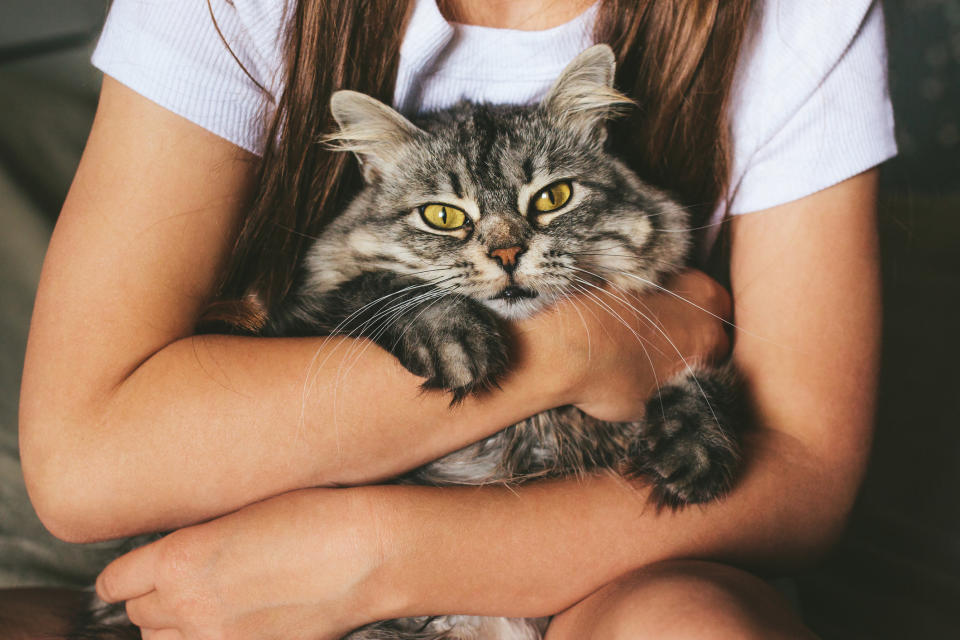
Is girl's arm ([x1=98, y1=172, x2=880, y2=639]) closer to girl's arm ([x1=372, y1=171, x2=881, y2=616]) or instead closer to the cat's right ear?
girl's arm ([x1=372, y1=171, x2=881, y2=616])

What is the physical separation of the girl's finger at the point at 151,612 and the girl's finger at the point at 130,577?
0.01 m

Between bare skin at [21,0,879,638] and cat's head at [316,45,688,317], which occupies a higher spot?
cat's head at [316,45,688,317]

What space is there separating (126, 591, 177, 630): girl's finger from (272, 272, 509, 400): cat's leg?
0.41 meters

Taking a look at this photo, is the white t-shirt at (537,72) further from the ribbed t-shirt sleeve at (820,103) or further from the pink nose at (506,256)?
the pink nose at (506,256)

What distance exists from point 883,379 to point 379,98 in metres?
1.48

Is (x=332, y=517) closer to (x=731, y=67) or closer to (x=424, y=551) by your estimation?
(x=424, y=551)

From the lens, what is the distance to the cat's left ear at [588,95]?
38.8 inches

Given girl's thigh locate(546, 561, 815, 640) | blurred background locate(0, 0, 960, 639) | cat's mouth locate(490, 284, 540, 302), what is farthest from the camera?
blurred background locate(0, 0, 960, 639)

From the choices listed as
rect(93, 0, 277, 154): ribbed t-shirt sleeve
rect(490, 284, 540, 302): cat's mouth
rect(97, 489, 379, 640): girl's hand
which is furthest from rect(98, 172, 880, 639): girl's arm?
rect(93, 0, 277, 154): ribbed t-shirt sleeve

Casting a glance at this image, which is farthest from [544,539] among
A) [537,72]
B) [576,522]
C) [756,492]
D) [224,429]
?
[537,72]

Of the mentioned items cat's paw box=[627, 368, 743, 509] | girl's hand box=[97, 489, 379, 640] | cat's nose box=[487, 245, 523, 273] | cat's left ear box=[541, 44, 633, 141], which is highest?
cat's left ear box=[541, 44, 633, 141]

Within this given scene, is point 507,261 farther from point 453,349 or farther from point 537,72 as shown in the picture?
point 537,72

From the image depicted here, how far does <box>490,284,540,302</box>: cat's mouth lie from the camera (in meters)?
0.94

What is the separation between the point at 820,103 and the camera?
104cm
